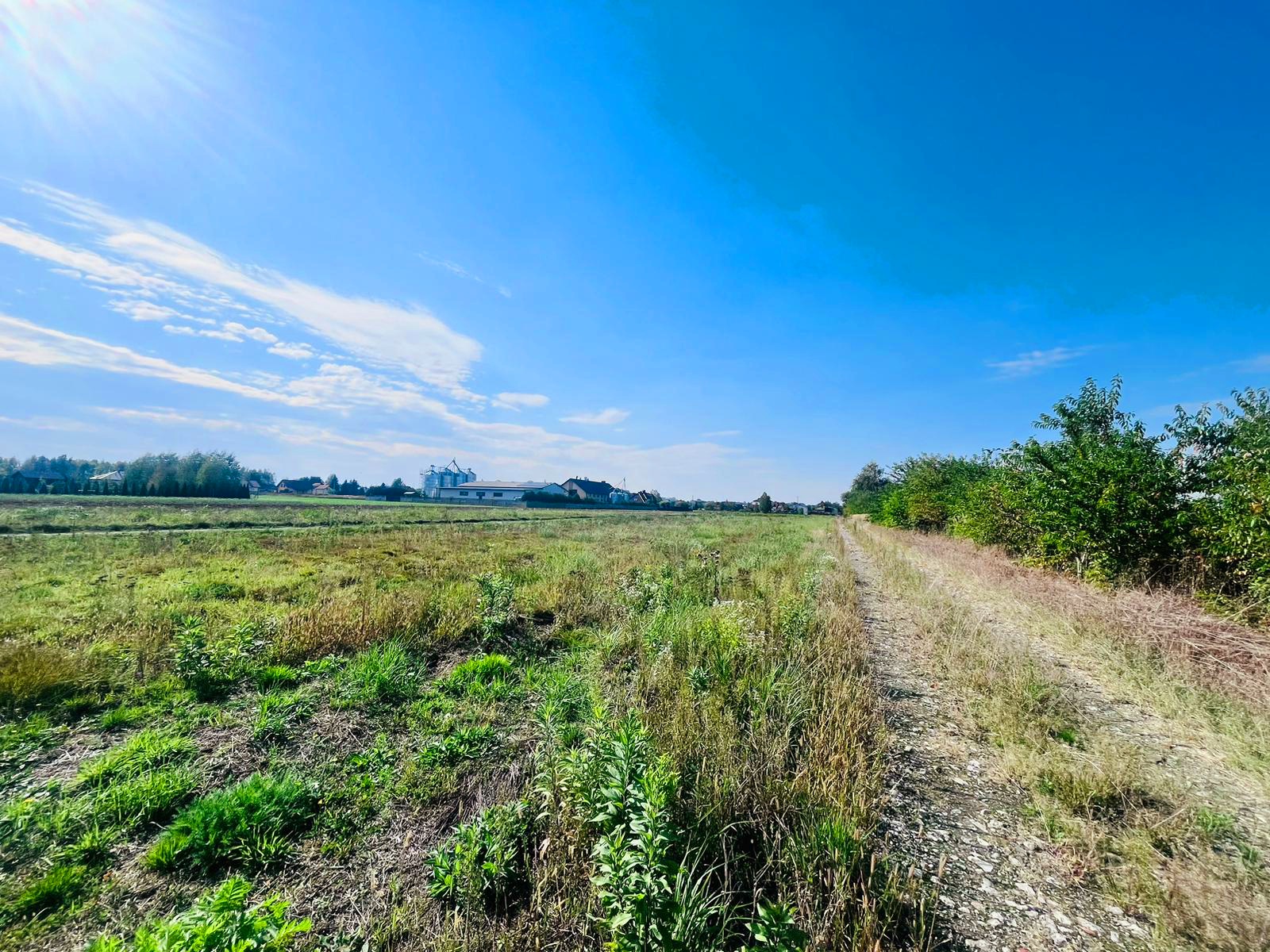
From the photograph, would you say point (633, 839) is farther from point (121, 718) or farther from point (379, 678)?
point (121, 718)

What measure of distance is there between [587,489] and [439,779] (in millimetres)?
108505

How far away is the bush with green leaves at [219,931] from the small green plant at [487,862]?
0.98m

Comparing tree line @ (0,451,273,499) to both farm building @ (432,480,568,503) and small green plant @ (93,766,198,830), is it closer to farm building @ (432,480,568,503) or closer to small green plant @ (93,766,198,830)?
farm building @ (432,480,568,503)

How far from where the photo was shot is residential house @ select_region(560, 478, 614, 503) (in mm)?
110688

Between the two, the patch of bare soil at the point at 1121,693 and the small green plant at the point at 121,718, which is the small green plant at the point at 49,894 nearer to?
the small green plant at the point at 121,718

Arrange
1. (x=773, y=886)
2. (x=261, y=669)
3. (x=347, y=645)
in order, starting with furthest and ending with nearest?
(x=347, y=645), (x=261, y=669), (x=773, y=886)

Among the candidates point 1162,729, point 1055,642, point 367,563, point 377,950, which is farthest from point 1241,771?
point 367,563

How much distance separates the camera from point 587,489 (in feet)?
370

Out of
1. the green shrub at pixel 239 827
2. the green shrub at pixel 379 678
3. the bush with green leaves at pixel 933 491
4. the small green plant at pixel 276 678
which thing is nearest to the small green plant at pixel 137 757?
the green shrub at pixel 239 827

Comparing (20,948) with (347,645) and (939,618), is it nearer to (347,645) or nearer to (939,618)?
(347,645)

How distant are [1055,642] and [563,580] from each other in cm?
1127

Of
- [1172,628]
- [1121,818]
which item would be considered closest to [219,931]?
[1121,818]

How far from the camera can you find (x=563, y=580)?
42.0 ft

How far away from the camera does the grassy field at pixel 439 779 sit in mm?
3014
